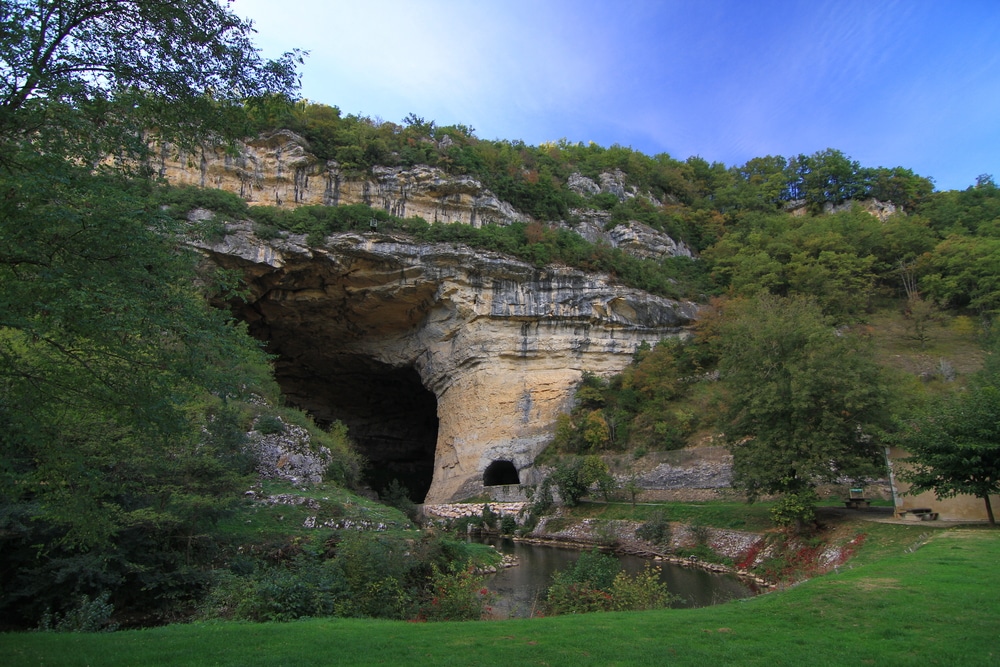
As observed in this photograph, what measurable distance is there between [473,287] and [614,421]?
1238cm

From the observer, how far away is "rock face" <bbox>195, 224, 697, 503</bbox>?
3628 cm

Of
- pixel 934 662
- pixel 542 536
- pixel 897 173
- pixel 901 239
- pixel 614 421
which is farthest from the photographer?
pixel 897 173

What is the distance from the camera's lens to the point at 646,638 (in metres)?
7.21

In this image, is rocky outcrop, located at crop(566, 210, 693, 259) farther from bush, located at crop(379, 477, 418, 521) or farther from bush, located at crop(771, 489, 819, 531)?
bush, located at crop(771, 489, 819, 531)

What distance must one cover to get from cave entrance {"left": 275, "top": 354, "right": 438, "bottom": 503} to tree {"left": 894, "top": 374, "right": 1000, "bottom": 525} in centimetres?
3396

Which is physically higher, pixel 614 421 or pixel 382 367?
pixel 382 367

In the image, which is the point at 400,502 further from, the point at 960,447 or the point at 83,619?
the point at 960,447

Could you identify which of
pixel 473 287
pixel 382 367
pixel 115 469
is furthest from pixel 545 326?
pixel 115 469

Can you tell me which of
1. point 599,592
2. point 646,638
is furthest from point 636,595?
point 646,638

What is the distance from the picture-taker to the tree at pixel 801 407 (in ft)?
60.7

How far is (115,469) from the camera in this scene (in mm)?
12477

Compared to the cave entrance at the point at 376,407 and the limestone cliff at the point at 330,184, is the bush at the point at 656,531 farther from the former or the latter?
the cave entrance at the point at 376,407

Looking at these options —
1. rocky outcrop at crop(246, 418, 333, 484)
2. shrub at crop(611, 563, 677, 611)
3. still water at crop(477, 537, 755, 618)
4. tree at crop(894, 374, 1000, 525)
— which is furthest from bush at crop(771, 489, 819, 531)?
rocky outcrop at crop(246, 418, 333, 484)

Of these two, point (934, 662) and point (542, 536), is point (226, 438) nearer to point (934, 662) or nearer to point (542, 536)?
point (934, 662)
